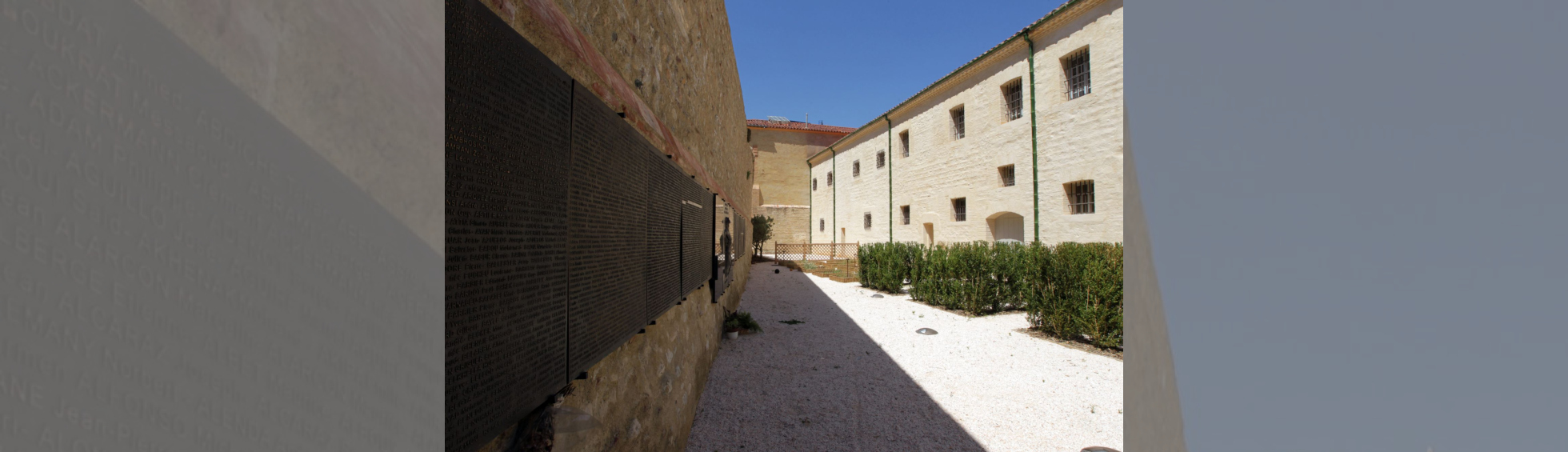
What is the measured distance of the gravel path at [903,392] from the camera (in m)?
3.73

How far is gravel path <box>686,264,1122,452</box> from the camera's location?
3.73 m

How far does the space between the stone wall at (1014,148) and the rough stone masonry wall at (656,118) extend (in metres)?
9.24

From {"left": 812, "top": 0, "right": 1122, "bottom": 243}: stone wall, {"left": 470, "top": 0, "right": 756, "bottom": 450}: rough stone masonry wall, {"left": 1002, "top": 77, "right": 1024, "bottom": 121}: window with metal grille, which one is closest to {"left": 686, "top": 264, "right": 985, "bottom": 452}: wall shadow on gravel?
{"left": 470, "top": 0, "right": 756, "bottom": 450}: rough stone masonry wall

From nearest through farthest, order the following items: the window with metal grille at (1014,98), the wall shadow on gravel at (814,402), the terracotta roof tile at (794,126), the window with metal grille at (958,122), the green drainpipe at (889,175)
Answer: the wall shadow on gravel at (814,402) < the window with metal grille at (1014,98) < the window with metal grille at (958,122) < the green drainpipe at (889,175) < the terracotta roof tile at (794,126)

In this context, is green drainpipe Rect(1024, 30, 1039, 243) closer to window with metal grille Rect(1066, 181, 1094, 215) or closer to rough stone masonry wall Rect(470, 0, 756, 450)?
window with metal grille Rect(1066, 181, 1094, 215)

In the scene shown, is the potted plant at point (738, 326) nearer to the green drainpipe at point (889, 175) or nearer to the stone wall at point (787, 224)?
the green drainpipe at point (889, 175)

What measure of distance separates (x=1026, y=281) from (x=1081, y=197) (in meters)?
5.52

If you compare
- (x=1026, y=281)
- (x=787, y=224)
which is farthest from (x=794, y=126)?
(x=1026, y=281)

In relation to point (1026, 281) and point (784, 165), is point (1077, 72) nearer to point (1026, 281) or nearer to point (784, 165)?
point (1026, 281)

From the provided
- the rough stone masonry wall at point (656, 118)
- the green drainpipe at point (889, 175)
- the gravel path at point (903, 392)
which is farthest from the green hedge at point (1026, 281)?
the green drainpipe at point (889, 175)

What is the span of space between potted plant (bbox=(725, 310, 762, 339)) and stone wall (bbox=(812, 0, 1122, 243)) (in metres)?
8.04

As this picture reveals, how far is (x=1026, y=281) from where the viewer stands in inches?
322

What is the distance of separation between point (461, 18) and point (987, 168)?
1512 centimetres

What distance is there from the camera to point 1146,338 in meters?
1.45
